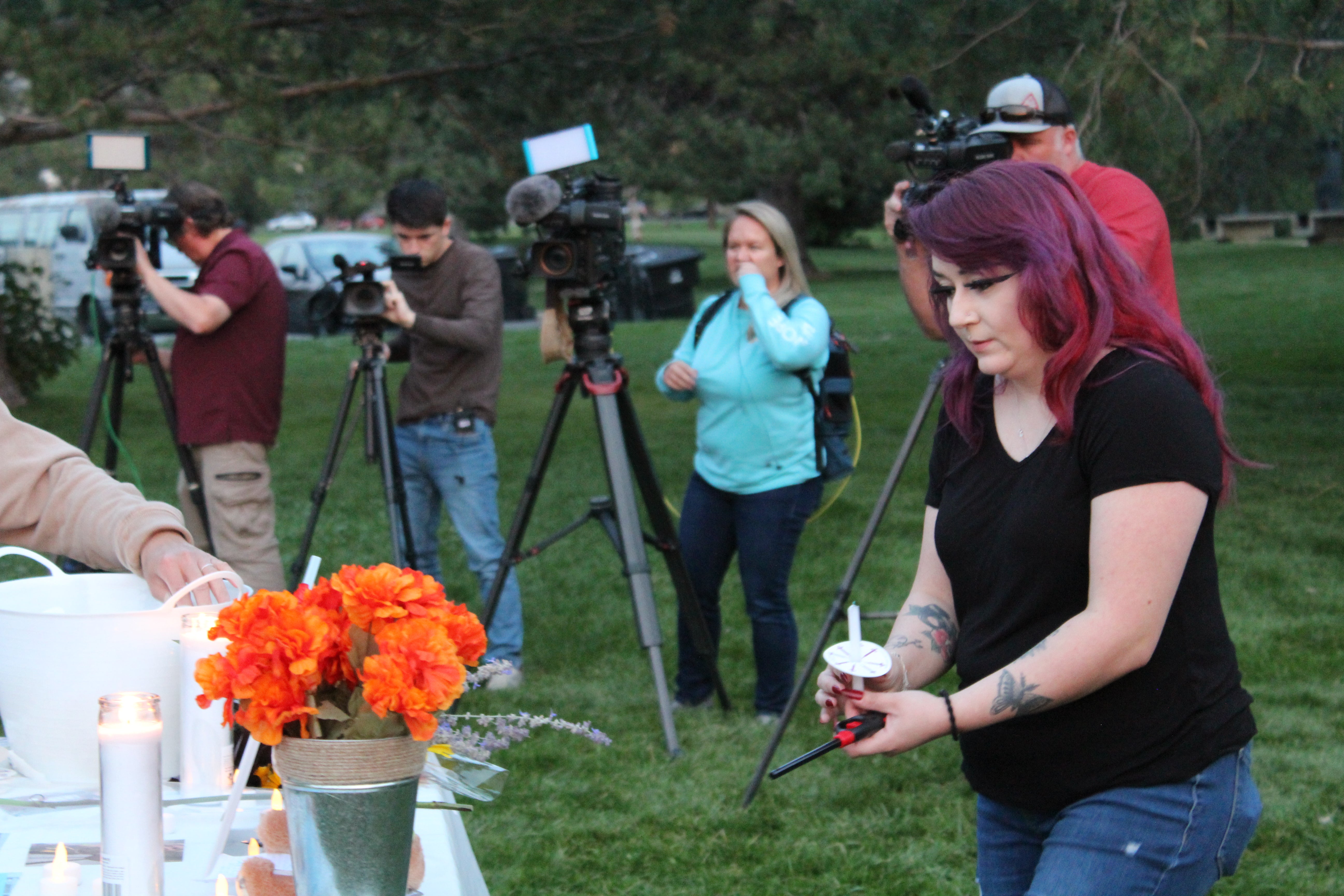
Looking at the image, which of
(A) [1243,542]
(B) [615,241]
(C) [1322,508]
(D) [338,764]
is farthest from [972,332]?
(C) [1322,508]

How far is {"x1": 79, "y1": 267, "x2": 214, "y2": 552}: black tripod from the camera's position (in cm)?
466

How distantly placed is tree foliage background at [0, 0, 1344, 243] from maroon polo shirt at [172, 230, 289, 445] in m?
2.43

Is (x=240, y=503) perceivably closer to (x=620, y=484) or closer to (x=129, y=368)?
(x=129, y=368)

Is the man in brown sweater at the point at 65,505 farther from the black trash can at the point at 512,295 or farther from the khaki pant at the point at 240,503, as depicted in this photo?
the black trash can at the point at 512,295

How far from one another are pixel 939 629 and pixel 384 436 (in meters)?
2.74

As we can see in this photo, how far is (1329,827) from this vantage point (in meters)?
3.44

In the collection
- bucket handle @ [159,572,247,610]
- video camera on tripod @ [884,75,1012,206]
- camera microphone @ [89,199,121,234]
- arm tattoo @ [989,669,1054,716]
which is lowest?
arm tattoo @ [989,669,1054,716]

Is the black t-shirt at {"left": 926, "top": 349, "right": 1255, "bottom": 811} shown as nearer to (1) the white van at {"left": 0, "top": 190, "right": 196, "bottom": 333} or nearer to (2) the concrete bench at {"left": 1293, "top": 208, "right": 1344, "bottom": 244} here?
(1) the white van at {"left": 0, "top": 190, "right": 196, "bottom": 333}

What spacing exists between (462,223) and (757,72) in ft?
55.6

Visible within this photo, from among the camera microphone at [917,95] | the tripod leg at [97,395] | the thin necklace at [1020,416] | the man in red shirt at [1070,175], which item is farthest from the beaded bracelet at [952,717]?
the tripod leg at [97,395]

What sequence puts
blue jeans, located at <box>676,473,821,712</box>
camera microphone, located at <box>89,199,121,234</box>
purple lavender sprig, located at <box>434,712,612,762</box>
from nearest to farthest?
1. purple lavender sprig, located at <box>434,712,612,762</box>
2. blue jeans, located at <box>676,473,821,712</box>
3. camera microphone, located at <box>89,199,121,234</box>

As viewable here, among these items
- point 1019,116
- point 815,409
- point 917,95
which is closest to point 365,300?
point 815,409

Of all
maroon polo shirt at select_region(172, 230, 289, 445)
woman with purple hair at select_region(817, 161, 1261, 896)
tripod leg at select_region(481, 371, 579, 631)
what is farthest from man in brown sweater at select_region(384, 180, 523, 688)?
woman with purple hair at select_region(817, 161, 1261, 896)

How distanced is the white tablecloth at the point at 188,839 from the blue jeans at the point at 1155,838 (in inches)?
27.7
